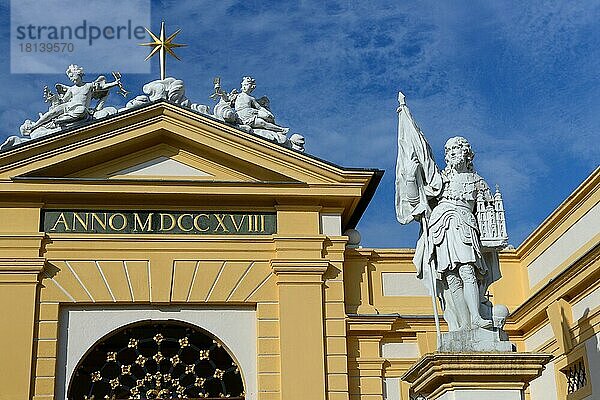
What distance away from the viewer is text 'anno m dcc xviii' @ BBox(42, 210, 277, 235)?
17156 millimetres

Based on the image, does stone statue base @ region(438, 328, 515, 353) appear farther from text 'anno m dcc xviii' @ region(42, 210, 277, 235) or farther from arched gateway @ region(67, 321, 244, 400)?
text 'anno m dcc xviii' @ region(42, 210, 277, 235)

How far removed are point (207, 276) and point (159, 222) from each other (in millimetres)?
1239

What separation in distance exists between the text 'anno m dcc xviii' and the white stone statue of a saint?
7.60 meters

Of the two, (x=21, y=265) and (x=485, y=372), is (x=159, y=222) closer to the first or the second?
(x=21, y=265)

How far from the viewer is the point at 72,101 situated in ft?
59.2

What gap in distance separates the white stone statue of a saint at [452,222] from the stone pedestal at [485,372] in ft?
1.56

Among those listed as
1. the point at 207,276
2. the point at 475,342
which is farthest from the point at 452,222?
the point at 207,276

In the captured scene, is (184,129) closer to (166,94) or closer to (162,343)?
(166,94)

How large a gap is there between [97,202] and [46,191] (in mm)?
847

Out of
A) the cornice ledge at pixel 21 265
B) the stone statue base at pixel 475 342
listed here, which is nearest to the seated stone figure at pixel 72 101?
the cornice ledge at pixel 21 265

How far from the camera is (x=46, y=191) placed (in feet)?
55.7

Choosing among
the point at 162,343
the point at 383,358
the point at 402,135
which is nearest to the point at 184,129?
the point at 162,343

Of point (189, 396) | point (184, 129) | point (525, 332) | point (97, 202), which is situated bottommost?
point (189, 396)

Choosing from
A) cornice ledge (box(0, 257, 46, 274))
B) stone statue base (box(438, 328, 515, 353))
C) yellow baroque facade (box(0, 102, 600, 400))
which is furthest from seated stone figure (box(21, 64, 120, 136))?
stone statue base (box(438, 328, 515, 353))
